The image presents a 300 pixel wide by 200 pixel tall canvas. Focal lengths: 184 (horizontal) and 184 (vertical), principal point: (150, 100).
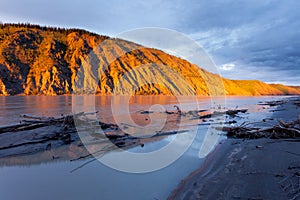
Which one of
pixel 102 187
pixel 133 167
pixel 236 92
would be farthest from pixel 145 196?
pixel 236 92

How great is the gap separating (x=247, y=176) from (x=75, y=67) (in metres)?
96.0

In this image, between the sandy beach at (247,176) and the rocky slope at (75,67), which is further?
the rocky slope at (75,67)

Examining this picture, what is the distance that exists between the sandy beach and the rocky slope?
3090 inches

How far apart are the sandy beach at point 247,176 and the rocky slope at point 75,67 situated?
7849 cm

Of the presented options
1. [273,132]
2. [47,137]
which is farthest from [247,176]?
[47,137]

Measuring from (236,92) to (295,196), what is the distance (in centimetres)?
20336

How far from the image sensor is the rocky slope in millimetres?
75125

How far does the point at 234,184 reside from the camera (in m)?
3.56

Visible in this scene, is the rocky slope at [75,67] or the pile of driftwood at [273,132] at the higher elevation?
the rocky slope at [75,67]

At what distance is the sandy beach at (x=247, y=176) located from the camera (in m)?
3.18

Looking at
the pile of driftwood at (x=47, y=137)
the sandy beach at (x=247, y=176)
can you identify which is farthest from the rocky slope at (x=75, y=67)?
the sandy beach at (x=247, y=176)

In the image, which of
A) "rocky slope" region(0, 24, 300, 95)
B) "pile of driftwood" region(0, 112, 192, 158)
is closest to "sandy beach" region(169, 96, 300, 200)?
"pile of driftwood" region(0, 112, 192, 158)

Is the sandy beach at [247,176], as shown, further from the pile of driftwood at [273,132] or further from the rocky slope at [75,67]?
the rocky slope at [75,67]

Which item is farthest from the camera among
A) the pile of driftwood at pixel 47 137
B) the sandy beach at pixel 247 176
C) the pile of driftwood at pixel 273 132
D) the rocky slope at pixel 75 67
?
the rocky slope at pixel 75 67
